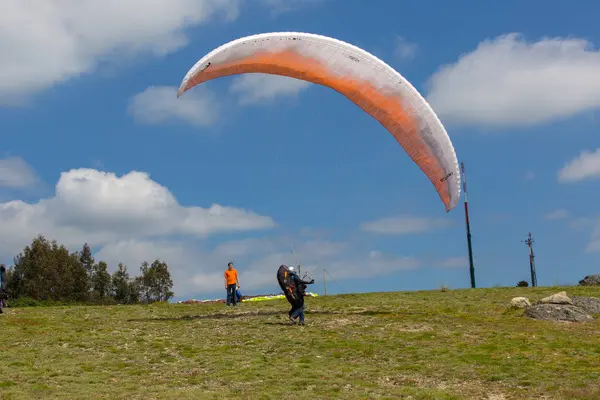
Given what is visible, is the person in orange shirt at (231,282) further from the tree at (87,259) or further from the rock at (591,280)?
the tree at (87,259)

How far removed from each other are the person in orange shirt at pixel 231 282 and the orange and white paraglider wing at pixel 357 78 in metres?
11.2

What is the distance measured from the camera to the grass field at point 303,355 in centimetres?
1717

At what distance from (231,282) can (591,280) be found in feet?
86.2

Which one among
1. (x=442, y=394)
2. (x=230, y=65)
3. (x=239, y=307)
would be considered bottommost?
(x=442, y=394)

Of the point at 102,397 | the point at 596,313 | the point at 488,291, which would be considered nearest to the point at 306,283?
the point at 102,397

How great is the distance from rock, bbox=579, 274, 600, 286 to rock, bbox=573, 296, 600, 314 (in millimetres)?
14410

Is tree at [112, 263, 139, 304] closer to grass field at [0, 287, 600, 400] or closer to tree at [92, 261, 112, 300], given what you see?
tree at [92, 261, 112, 300]

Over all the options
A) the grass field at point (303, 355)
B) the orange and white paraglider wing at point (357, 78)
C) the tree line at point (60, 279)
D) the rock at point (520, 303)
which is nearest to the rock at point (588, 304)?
the rock at point (520, 303)

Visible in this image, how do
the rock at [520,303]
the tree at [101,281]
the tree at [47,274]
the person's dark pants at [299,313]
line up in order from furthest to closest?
the tree at [101,281], the tree at [47,274], the rock at [520,303], the person's dark pants at [299,313]

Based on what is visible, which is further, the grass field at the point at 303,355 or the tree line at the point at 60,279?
the tree line at the point at 60,279

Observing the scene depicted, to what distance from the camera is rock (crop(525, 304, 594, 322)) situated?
97.2ft

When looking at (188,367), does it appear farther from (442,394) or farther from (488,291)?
(488,291)

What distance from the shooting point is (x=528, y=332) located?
2606cm

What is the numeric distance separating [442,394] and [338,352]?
509cm
